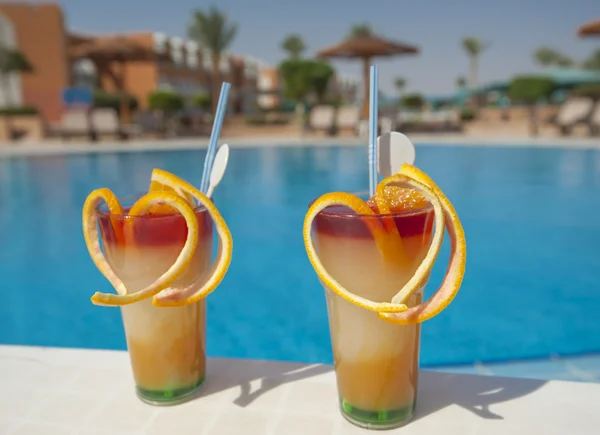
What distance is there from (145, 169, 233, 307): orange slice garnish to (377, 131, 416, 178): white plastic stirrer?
42 cm

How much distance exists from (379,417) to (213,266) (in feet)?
1.81

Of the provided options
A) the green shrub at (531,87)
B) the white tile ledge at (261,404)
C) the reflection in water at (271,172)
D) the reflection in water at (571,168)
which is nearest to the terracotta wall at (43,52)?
the reflection in water at (271,172)

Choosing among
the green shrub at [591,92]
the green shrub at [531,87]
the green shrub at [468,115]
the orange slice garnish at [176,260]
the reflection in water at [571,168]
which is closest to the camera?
the orange slice garnish at [176,260]

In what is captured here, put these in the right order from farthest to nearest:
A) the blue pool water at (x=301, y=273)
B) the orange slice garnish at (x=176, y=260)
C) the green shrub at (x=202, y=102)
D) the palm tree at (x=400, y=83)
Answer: the palm tree at (x=400, y=83), the green shrub at (x=202, y=102), the blue pool water at (x=301, y=273), the orange slice garnish at (x=176, y=260)

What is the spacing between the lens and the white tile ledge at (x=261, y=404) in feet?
4.58

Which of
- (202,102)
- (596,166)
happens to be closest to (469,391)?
(596,166)

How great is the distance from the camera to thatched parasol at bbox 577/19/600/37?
1452 centimetres

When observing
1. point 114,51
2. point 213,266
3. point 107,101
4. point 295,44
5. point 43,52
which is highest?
point 295,44

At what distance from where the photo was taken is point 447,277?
1.27m

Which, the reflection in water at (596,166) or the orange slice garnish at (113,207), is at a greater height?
the orange slice garnish at (113,207)

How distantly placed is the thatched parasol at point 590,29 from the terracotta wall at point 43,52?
84.8ft

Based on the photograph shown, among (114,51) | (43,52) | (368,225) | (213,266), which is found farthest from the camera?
(43,52)

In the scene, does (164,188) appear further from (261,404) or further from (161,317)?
(261,404)

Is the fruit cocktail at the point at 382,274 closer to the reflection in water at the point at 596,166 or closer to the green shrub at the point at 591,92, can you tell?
the reflection in water at the point at 596,166
